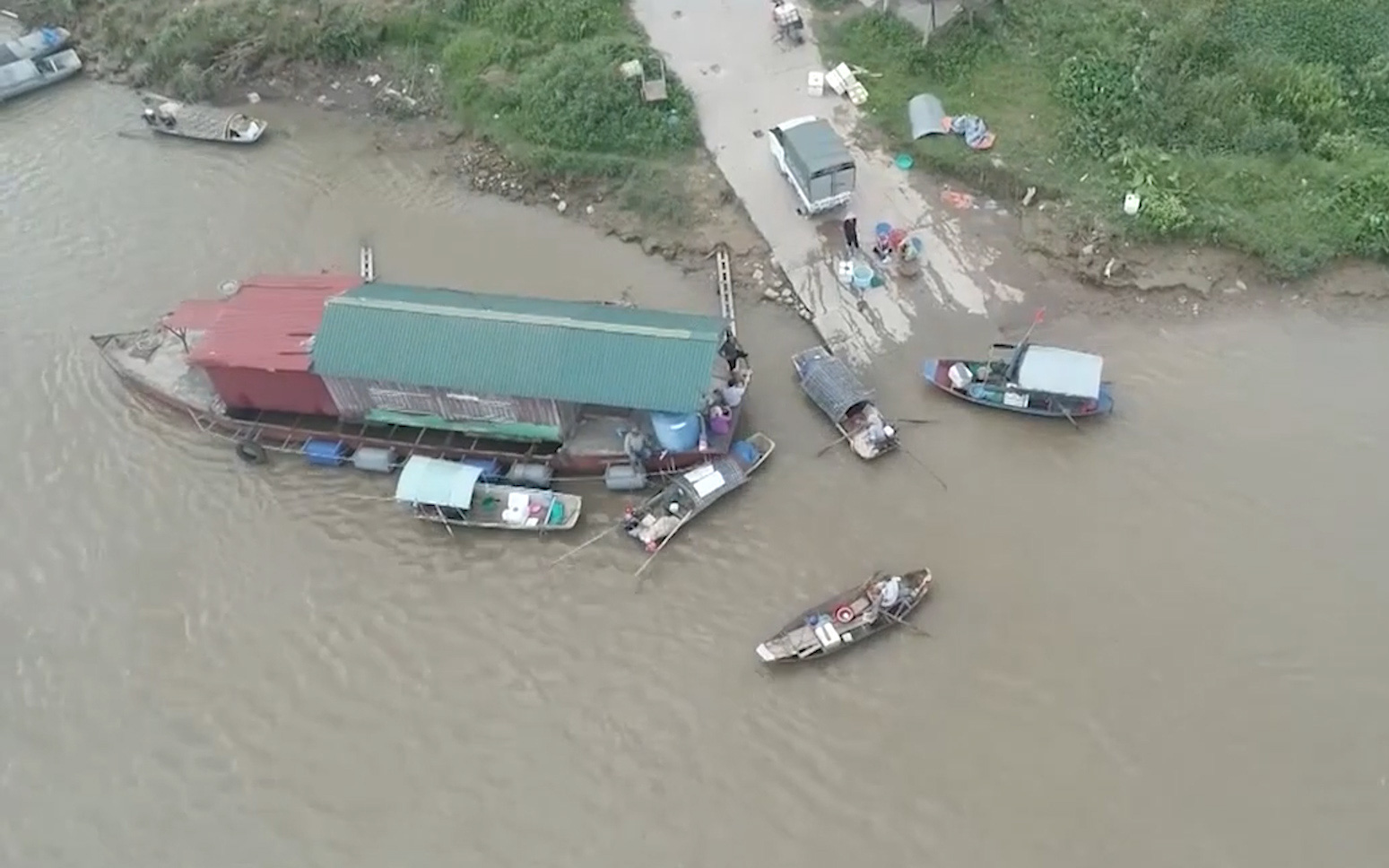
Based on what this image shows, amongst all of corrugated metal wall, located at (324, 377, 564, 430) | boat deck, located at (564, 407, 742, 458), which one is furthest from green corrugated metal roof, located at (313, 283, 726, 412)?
boat deck, located at (564, 407, 742, 458)

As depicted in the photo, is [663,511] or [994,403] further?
[994,403]

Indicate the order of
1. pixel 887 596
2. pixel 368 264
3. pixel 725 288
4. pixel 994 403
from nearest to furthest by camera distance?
pixel 887 596 → pixel 994 403 → pixel 725 288 → pixel 368 264

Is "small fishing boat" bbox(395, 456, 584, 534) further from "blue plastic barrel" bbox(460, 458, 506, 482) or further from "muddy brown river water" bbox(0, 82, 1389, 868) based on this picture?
"muddy brown river water" bbox(0, 82, 1389, 868)

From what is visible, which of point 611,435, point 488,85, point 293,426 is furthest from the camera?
point 488,85

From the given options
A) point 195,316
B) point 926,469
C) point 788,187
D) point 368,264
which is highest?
point 195,316

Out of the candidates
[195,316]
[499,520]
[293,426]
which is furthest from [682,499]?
[195,316]

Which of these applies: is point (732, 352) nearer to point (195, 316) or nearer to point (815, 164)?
point (815, 164)

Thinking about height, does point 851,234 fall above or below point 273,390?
below
